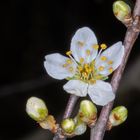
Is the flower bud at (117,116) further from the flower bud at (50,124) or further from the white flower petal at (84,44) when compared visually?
the white flower petal at (84,44)

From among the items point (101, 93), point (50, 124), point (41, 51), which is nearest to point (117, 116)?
point (101, 93)

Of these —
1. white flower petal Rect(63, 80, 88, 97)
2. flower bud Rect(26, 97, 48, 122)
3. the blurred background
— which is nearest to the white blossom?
white flower petal Rect(63, 80, 88, 97)

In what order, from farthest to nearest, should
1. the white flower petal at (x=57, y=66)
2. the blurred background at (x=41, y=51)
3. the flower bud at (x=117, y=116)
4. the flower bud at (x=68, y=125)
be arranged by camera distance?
1. the blurred background at (x=41, y=51)
2. the white flower petal at (x=57, y=66)
3. the flower bud at (x=117, y=116)
4. the flower bud at (x=68, y=125)

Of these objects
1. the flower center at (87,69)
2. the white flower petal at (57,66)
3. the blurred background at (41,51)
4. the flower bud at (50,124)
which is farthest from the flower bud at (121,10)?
the blurred background at (41,51)

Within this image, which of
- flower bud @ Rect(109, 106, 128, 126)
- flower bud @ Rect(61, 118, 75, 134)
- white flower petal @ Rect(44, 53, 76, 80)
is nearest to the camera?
flower bud @ Rect(61, 118, 75, 134)

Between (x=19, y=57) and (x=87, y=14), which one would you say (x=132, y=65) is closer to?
(x=87, y=14)

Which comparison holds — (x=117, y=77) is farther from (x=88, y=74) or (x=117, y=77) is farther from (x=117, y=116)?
(x=88, y=74)

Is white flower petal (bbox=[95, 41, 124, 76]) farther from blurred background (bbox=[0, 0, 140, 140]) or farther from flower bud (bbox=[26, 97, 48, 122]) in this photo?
blurred background (bbox=[0, 0, 140, 140])
